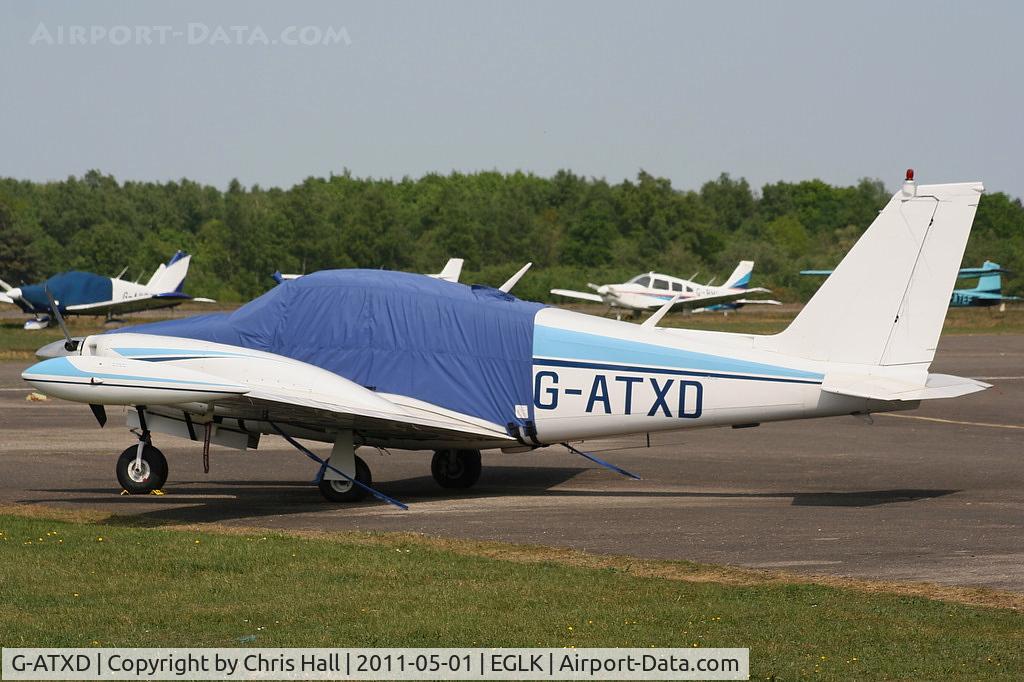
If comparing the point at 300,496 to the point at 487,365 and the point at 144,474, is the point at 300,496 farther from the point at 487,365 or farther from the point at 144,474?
the point at 487,365

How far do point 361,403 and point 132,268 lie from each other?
322 feet

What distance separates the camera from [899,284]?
46.1ft

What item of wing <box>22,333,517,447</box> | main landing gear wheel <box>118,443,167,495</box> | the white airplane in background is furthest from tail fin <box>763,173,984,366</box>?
the white airplane in background

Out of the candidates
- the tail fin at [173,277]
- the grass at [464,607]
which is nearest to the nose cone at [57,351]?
the grass at [464,607]

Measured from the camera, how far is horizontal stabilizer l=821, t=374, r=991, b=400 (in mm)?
13453

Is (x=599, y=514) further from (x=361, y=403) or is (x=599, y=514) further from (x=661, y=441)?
(x=661, y=441)

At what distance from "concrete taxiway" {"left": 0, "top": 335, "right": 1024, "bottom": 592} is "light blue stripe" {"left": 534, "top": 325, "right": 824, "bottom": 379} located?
1571mm

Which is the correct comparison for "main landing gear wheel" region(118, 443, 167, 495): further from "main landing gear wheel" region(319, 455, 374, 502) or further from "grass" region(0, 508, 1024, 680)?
"grass" region(0, 508, 1024, 680)

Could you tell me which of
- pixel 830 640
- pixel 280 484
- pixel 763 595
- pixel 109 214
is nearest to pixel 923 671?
pixel 830 640

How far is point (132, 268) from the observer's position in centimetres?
10738

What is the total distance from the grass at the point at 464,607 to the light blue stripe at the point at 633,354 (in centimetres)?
347

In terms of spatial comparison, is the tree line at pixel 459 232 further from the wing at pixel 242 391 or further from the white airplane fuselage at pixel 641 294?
the wing at pixel 242 391

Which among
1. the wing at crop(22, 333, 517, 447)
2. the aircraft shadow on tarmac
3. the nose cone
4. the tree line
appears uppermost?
the tree line

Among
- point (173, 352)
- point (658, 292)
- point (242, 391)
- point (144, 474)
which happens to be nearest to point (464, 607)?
point (242, 391)
